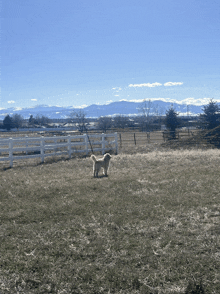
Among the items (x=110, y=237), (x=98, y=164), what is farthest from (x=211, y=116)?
(x=110, y=237)

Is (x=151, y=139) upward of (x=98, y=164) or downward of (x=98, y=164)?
upward

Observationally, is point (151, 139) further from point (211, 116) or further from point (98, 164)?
point (98, 164)

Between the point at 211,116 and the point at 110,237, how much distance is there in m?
30.4

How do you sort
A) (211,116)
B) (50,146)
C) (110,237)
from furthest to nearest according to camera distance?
(211,116)
(50,146)
(110,237)

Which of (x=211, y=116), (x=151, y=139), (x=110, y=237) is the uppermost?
(x=211, y=116)

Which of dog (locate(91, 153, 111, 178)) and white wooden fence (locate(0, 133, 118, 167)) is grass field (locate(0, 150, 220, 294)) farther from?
white wooden fence (locate(0, 133, 118, 167))

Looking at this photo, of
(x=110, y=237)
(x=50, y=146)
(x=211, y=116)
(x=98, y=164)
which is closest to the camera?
(x=110, y=237)

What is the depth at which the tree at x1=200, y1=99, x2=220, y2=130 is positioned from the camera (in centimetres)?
3177

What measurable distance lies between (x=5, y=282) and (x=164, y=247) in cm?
255

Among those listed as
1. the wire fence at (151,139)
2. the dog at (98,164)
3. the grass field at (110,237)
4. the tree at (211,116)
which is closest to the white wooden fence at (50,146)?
the dog at (98,164)

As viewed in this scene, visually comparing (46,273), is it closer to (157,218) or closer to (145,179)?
(157,218)

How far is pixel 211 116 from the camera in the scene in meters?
32.0

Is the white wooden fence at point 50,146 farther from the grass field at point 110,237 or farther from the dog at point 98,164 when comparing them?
the grass field at point 110,237

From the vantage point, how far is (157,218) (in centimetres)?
584
